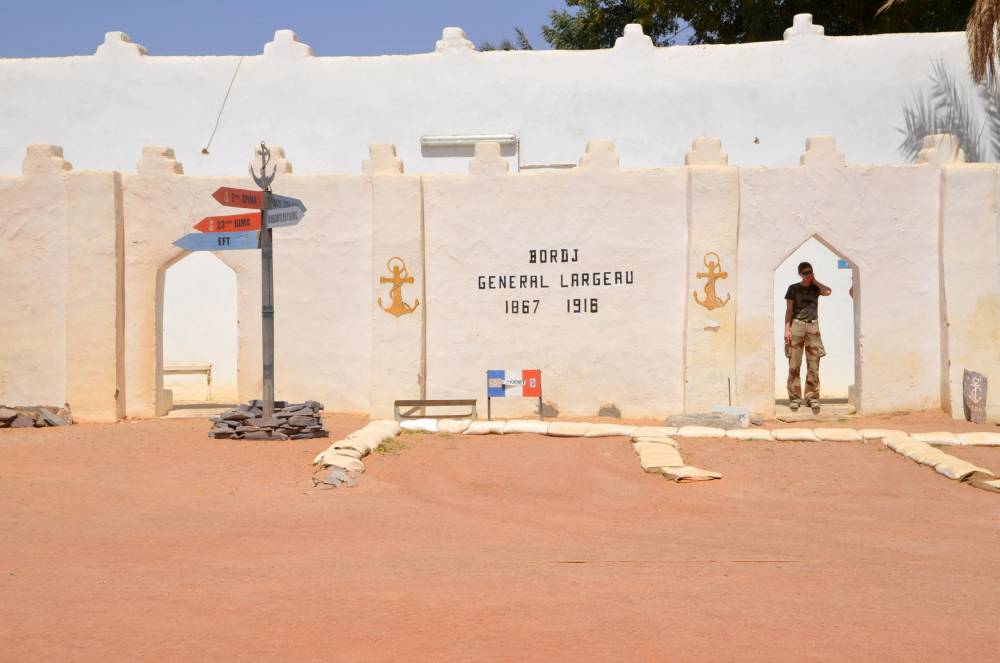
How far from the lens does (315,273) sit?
14.3 meters

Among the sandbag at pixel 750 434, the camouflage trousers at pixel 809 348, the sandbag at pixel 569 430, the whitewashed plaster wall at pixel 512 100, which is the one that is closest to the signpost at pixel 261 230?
the sandbag at pixel 569 430

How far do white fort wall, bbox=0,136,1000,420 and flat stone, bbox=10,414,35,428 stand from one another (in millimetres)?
759

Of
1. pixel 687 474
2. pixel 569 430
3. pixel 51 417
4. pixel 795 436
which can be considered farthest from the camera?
pixel 51 417

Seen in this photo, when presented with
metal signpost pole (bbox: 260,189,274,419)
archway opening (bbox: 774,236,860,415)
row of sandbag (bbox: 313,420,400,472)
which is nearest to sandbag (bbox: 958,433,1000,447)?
archway opening (bbox: 774,236,860,415)

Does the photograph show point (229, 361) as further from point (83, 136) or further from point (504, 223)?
point (504, 223)

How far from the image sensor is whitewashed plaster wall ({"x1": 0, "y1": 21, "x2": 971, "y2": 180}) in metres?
17.5

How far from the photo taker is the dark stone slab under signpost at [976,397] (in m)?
13.7

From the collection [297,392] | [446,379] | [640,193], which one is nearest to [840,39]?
[640,193]

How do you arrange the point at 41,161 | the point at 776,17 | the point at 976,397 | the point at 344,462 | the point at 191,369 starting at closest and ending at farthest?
the point at 344,462
the point at 976,397
the point at 41,161
the point at 191,369
the point at 776,17

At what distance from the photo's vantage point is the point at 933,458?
10.7 m

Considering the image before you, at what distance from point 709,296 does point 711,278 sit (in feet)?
0.75

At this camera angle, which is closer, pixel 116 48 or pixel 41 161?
pixel 41 161

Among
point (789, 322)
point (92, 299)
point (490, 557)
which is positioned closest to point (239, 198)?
point (92, 299)

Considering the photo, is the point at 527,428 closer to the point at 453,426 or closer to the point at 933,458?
the point at 453,426
